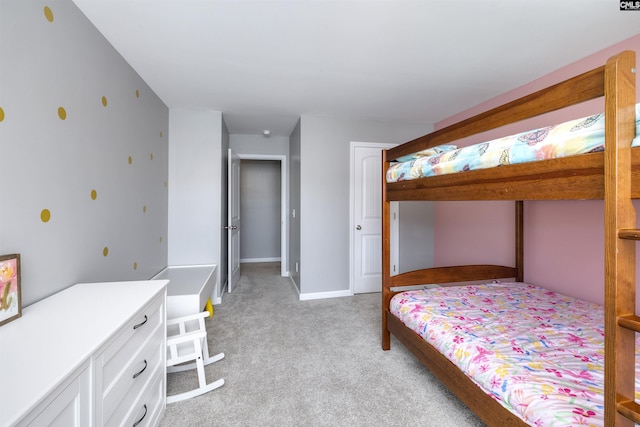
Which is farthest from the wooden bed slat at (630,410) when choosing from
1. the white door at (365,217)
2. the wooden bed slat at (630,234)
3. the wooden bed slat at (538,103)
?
the white door at (365,217)

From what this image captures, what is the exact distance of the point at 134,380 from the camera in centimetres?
118

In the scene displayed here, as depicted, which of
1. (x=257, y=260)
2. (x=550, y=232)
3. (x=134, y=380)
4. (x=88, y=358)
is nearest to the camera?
(x=88, y=358)

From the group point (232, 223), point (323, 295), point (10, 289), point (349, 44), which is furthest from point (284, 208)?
point (10, 289)

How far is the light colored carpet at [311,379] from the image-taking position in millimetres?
1515

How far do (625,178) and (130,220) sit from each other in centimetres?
283

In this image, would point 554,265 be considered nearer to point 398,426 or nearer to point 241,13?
point 398,426

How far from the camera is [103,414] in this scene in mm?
945

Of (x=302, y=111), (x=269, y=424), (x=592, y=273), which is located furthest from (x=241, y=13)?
(x=592, y=273)

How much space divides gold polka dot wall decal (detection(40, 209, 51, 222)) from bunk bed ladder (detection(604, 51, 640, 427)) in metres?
2.23

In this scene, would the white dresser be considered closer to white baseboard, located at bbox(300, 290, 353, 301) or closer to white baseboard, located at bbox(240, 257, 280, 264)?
white baseboard, located at bbox(300, 290, 353, 301)

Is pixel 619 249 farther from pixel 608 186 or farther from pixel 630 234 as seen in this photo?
pixel 608 186

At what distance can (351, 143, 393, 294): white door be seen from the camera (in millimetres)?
3627

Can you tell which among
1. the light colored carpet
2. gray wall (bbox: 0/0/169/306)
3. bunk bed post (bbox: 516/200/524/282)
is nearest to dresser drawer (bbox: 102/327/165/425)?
the light colored carpet

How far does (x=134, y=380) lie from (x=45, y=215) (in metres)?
0.90
